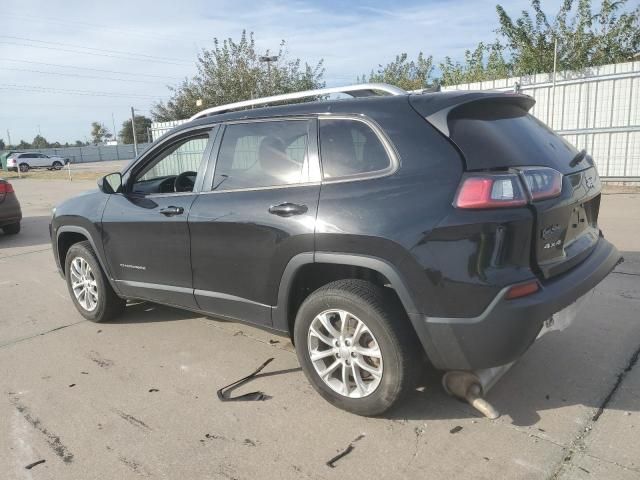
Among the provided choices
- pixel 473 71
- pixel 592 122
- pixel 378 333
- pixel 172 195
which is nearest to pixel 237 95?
pixel 473 71

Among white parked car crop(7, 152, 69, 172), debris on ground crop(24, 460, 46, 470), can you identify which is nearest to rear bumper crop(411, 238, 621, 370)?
debris on ground crop(24, 460, 46, 470)

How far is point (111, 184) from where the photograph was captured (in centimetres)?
439

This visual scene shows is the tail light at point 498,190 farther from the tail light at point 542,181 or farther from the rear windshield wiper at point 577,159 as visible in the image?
the rear windshield wiper at point 577,159

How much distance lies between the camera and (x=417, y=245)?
257 centimetres

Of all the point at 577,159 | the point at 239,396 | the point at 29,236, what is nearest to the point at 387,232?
the point at 577,159

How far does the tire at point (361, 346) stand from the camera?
2736 mm

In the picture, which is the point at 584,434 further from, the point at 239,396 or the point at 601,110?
the point at 601,110

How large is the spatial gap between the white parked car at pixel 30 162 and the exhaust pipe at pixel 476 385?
4667 cm

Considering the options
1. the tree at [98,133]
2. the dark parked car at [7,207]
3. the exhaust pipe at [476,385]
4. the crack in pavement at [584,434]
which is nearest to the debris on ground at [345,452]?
the exhaust pipe at [476,385]

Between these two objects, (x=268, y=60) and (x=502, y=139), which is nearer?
(x=502, y=139)

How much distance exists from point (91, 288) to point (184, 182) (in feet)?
4.74

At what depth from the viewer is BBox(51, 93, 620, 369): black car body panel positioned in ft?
8.18

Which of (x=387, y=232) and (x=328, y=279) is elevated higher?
(x=387, y=232)

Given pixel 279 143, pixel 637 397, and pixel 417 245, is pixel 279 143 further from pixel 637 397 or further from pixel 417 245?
pixel 637 397
